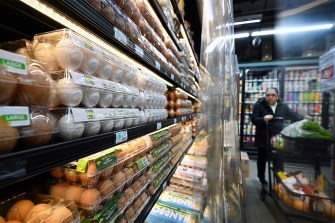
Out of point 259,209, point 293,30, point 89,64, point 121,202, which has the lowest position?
point 259,209

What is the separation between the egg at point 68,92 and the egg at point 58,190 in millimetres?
376

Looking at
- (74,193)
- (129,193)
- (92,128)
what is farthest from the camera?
(129,193)

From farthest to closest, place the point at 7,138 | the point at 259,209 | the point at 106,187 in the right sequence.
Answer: the point at 259,209 < the point at 106,187 < the point at 7,138

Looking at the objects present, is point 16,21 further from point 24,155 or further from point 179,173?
point 179,173

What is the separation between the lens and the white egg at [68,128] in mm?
518

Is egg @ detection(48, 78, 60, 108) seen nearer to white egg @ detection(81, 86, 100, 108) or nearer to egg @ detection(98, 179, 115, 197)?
white egg @ detection(81, 86, 100, 108)

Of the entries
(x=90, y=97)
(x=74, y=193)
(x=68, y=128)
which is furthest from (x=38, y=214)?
(x=90, y=97)

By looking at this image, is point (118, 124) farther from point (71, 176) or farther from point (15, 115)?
point (15, 115)

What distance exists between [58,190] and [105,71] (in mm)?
493

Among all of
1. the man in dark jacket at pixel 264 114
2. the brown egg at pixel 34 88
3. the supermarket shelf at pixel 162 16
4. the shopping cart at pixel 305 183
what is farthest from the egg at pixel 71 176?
the man in dark jacket at pixel 264 114

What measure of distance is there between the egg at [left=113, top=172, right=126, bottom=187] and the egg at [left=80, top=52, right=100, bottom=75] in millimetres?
511

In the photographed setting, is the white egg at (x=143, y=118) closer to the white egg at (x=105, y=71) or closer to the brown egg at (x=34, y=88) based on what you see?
the white egg at (x=105, y=71)

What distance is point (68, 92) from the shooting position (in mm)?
551

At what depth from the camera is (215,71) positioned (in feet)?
3.26
